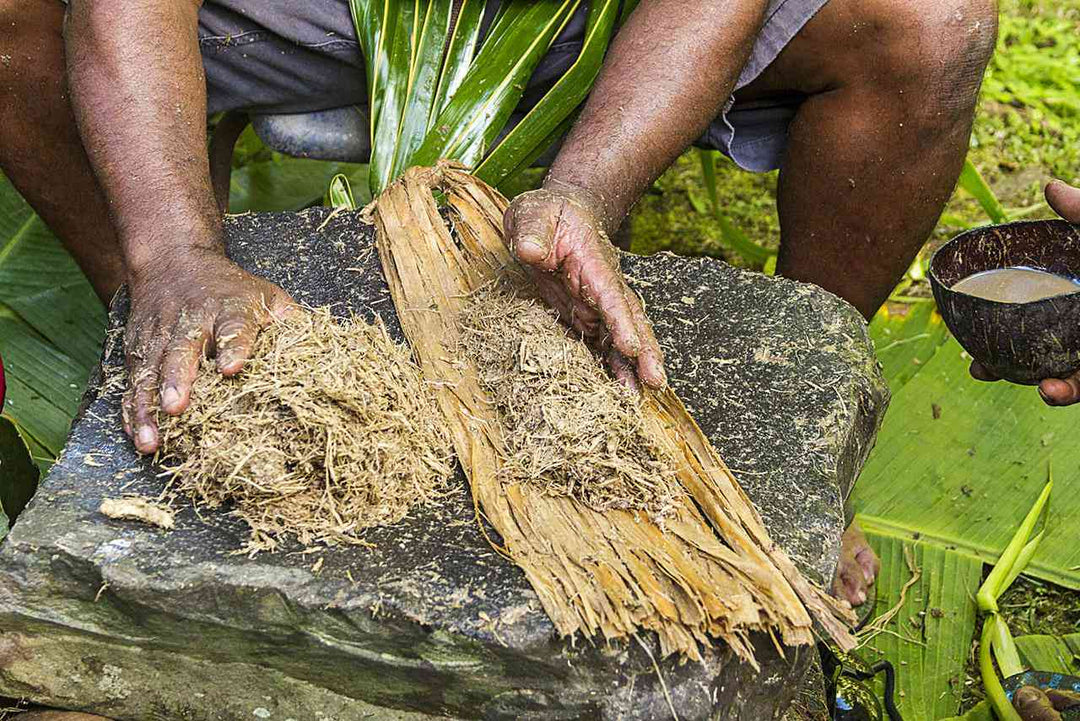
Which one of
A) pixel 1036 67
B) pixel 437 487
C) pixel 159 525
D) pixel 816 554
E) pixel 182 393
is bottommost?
pixel 1036 67

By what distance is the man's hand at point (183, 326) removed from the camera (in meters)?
1.72

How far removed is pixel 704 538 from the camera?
64.4 inches

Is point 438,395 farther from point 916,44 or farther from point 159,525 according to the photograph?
point 916,44

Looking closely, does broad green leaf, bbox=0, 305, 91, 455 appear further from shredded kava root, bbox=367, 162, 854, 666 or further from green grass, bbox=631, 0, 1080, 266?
green grass, bbox=631, 0, 1080, 266

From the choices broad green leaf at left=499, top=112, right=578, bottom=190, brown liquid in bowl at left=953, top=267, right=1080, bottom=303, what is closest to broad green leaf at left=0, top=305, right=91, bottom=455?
broad green leaf at left=499, top=112, right=578, bottom=190

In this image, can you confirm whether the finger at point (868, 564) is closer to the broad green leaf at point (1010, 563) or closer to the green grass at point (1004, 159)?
the broad green leaf at point (1010, 563)

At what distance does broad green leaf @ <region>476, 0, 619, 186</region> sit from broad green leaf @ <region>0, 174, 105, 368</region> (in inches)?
45.7

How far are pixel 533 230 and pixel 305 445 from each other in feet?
1.55

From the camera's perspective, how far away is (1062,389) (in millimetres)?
1996

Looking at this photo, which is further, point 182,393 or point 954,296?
point 954,296

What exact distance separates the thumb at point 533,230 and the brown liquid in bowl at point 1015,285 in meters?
0.71

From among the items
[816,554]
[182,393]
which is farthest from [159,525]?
[816,554]

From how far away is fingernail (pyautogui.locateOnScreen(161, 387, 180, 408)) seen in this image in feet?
5.55

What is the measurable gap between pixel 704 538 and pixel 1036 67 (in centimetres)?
355
